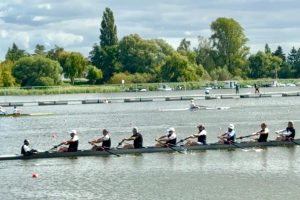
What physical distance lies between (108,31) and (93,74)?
14.4 metres

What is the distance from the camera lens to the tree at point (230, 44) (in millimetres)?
150875

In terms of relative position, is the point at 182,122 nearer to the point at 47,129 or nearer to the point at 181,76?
the point at 47,129

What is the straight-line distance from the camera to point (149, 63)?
137875 mm

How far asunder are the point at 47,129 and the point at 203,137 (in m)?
23.5

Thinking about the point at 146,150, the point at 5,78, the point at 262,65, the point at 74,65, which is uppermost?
the point at 74,65

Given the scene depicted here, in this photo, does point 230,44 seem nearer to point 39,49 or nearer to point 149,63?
point 149,63

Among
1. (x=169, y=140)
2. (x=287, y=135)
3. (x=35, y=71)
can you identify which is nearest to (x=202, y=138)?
(x=169, y=140)

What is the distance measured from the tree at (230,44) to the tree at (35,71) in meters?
41.0

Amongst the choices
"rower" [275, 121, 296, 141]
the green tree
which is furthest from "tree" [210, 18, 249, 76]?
"rower" [275, 121, 296, 141]

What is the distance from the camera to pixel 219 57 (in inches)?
6058

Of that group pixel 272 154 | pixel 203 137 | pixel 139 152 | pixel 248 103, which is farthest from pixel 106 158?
pixel 248 103

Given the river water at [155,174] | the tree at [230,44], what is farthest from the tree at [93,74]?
the river water at [155,174]

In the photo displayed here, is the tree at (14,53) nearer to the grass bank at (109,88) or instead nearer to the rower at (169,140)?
the grass bank at (109,88)

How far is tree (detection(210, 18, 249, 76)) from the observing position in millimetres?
150875
